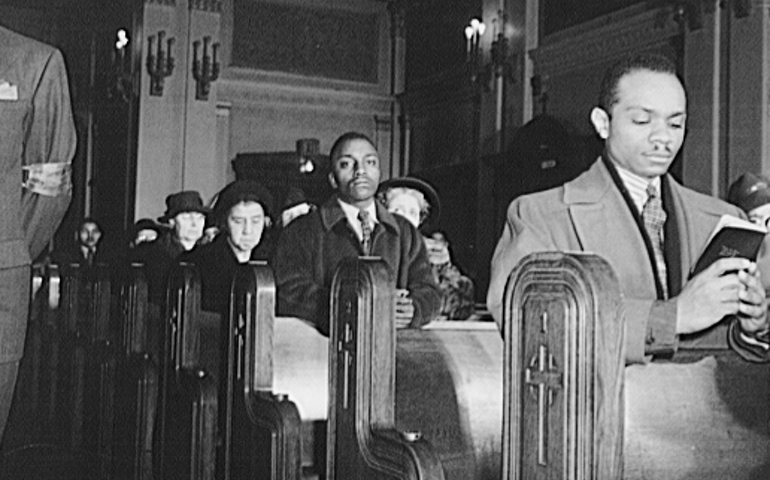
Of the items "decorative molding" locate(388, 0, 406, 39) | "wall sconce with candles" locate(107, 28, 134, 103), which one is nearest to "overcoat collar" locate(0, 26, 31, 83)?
"wall sconce with candles" locate(107, 28, 134, 103)

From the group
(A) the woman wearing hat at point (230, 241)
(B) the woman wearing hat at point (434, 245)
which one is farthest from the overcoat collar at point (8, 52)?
(B) the woman wearing hat at point (434, 245)

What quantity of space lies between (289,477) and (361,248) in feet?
3.04

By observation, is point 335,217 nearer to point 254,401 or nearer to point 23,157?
point 254,401

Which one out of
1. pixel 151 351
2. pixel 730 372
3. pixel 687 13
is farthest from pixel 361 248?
pixel 687 13

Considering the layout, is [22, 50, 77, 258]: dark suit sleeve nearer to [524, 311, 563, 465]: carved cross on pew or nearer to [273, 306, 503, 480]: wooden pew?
[273, 306, 503, 480]: wooden pew

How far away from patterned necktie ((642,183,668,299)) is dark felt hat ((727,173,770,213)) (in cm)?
179

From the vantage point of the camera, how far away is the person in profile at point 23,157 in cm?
142

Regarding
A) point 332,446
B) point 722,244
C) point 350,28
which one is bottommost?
point 332,446

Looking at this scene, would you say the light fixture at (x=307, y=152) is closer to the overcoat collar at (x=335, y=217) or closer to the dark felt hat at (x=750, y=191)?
the dark felt hat at (x=750, y=191)

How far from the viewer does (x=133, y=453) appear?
7.29 ft

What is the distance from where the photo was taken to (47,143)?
1437 millimetres

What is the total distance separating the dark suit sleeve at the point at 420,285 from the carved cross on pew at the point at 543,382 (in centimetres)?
105

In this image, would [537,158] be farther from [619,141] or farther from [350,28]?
[619,141]

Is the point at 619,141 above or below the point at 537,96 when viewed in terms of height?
below
